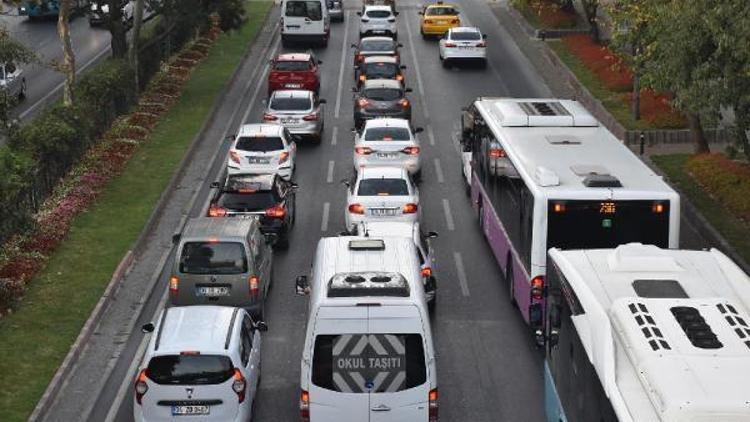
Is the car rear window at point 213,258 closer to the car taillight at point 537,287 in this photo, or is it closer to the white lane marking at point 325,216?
the car taillight at point 537,287

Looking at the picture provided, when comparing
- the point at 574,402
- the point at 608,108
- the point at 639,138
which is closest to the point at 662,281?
the point at 574,402

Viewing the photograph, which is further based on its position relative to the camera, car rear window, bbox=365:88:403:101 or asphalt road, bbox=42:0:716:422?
car rear window, bbox=365:88:403:101

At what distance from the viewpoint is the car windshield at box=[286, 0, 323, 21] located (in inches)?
2415

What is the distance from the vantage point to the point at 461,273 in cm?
2923

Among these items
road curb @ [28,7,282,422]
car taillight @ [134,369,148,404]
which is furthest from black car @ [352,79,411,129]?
car taillight @ [134,369,148,404]

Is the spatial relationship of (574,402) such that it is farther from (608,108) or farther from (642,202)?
(608,108)

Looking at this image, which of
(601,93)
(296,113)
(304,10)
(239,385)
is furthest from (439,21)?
(239,385)

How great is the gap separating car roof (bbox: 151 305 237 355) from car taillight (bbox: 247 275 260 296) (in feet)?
12.2

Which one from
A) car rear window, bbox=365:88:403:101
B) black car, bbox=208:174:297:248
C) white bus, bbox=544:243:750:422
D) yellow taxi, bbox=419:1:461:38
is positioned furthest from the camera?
yellow taxi, bbox=419:1:461:38

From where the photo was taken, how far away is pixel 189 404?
19.1 metres

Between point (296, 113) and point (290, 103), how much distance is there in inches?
24.5

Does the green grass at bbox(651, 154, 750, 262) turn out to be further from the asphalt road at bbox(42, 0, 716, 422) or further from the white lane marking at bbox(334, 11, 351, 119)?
the white lane marking at bbox(334, 11, 351, 119)

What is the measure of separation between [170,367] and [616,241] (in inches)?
309

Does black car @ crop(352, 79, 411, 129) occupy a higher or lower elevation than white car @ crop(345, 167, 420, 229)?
lower
